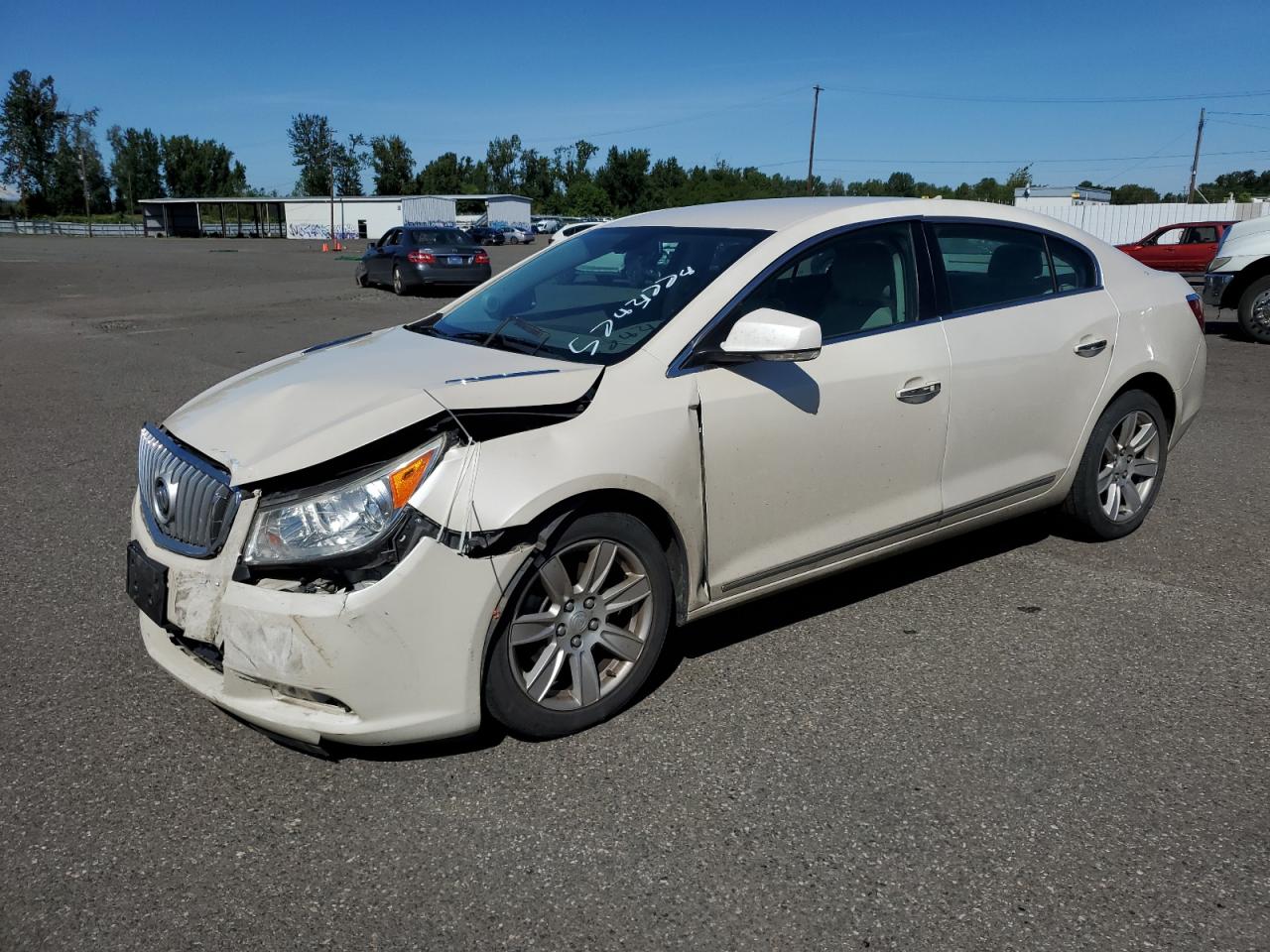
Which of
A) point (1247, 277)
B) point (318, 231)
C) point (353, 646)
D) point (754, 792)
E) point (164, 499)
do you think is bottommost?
point (754, 792)

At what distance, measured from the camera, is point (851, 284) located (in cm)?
399

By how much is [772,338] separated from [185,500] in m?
1.87

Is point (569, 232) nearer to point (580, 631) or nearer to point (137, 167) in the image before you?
point (580, 631)

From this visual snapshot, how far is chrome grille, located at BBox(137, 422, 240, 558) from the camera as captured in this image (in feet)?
9.78

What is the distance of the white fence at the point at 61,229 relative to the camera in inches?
3317

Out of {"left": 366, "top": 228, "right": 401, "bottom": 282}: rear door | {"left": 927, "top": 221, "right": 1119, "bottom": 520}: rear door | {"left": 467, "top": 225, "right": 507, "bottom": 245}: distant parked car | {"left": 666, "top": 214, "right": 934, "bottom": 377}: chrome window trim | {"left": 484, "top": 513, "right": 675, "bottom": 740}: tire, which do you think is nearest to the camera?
{"left": 484, "top": 513, "right": 675, "bottom": 740}: tire

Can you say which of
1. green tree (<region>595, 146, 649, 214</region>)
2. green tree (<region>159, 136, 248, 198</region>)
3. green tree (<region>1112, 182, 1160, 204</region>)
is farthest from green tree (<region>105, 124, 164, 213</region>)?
green tree (<region>1112, 182, 1160, 204</region>)

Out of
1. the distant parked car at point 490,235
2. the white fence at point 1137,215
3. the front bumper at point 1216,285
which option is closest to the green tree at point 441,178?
the distant parked car at point 490,235

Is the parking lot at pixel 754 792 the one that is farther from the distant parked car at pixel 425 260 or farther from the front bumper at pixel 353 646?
the distant parked car at pixel 425 260

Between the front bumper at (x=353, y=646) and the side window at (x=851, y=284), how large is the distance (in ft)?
4.98

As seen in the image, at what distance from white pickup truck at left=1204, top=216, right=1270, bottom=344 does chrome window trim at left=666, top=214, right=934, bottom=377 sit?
36.9 feet

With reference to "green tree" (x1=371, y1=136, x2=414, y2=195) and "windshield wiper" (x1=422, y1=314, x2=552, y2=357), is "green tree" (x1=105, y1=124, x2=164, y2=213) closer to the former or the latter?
"green tree" (x1=371, y1=136, x2=414, y2=195)

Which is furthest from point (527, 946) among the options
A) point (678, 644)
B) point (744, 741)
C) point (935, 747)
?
point (678, 644)

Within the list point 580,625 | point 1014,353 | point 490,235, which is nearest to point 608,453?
point 580,625
